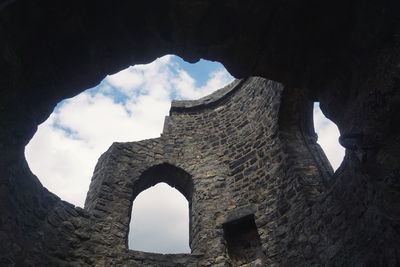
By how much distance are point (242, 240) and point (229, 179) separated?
44.7 inches

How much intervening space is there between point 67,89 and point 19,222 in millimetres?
1350

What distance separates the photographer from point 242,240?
16.4 feet

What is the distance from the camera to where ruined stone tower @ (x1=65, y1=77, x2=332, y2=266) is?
4.50 metres

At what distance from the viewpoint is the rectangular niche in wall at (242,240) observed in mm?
4738

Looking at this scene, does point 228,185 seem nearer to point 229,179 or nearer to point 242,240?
point 229,179

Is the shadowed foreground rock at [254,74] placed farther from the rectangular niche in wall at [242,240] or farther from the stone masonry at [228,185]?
the rectangular niche in wall at [242,240]

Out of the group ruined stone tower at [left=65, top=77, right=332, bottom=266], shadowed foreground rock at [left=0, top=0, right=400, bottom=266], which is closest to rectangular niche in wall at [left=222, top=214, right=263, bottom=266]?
ruined stone tower at [left=65, top=77, right=332, bottom=266]

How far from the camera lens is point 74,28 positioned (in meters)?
2.13

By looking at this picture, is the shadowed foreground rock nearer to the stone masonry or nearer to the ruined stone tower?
the stone masonry

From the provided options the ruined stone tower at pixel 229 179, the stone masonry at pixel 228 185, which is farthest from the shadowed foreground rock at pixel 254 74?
the ruined stone tower at pixel 229 179

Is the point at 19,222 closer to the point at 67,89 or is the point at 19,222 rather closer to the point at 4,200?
the point at 4,200

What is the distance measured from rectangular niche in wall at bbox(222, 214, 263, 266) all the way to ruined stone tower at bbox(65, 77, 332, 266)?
15mm

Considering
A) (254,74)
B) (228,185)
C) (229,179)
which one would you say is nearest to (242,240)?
(228,185)

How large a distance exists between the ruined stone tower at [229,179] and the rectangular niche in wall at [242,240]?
0.01 m
